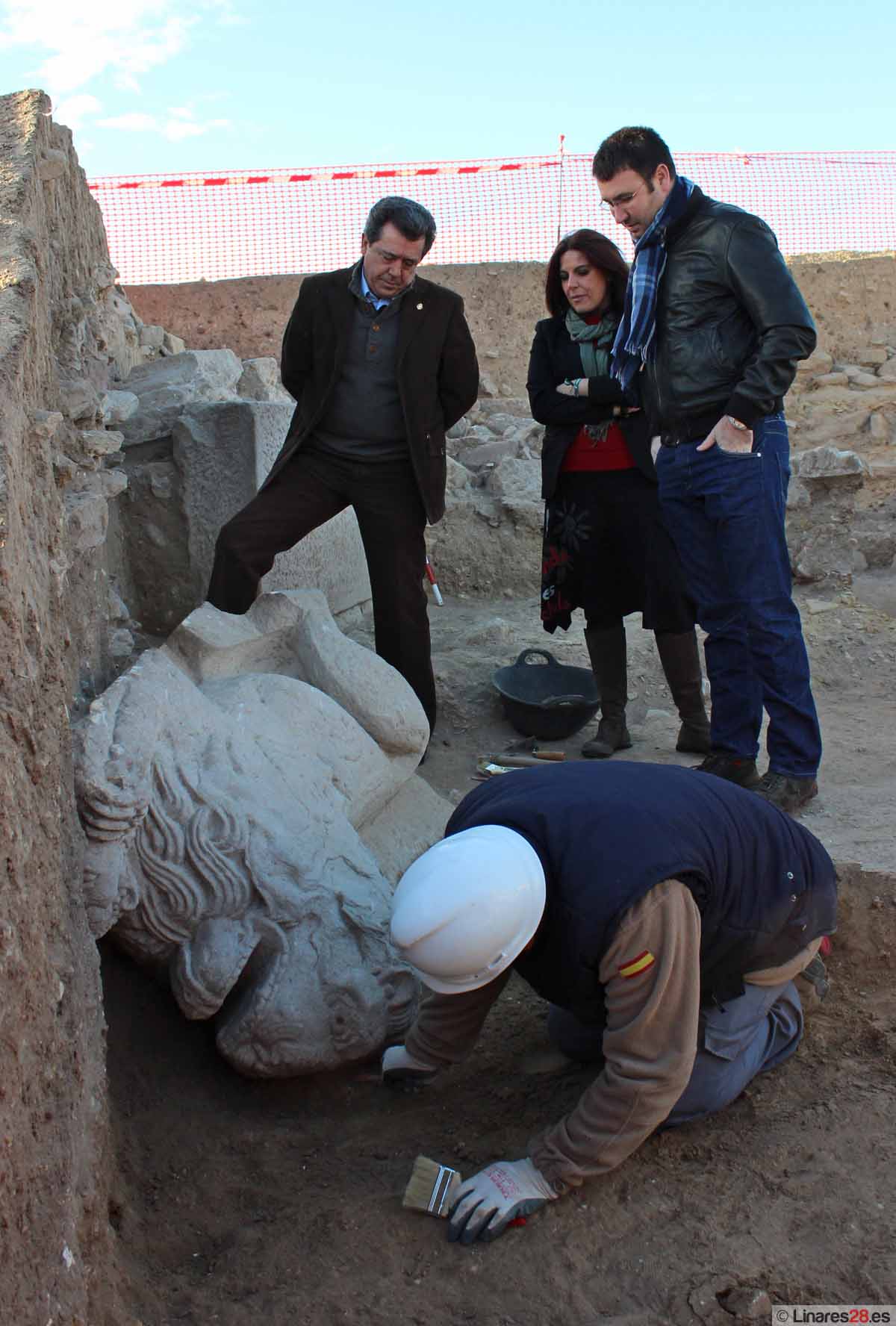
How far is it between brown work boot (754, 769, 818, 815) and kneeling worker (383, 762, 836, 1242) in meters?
1.06

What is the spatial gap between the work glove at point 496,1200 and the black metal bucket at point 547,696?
250 cm

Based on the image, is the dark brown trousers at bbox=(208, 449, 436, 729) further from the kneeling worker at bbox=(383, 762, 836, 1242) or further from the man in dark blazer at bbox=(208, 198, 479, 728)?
the kneeling worker at bbox=(383, 762, 836, 1242)

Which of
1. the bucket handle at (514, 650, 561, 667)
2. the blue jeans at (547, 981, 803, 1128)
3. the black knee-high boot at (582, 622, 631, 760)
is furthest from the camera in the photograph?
the bucket handle at (514, 650, 561, 667)

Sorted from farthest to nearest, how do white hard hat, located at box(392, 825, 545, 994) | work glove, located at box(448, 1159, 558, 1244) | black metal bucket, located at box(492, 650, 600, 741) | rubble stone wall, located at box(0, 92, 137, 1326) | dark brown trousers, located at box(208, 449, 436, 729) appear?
black metal bucket, located at box(492, 650, 600, 741), dark brown trousers, located at box(208, 449, 436, 729), work glove, located at box(448, 1159, 558, 1244), white hard hat, located at box(392, 825, 545, 994), rubble stone wall, located at box(0, 92, 137, 1326)

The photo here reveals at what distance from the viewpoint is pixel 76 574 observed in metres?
3.38

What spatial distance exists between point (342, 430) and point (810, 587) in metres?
3.83

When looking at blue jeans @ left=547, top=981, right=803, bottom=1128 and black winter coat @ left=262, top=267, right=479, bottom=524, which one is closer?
blue jeans @ left=547, top=981, right=803, bottom=1128

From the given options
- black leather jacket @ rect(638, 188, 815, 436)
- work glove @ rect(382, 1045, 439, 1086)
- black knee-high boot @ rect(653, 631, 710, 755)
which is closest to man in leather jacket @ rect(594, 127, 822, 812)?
black leather jacket @ rect(638, 188, 815, 436)

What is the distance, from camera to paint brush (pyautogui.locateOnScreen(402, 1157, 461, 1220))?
2492mm

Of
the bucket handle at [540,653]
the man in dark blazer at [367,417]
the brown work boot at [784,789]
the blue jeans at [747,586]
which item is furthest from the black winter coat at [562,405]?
the brown work boot at [784,789]

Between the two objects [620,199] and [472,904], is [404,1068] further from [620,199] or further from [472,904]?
[620,199]

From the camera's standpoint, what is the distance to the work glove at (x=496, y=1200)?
7.94ft

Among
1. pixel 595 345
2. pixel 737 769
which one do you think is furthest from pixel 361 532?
pixel 737 769

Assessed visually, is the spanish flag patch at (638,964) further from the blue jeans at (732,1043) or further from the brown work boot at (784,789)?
the brown work boot at (784,789)
